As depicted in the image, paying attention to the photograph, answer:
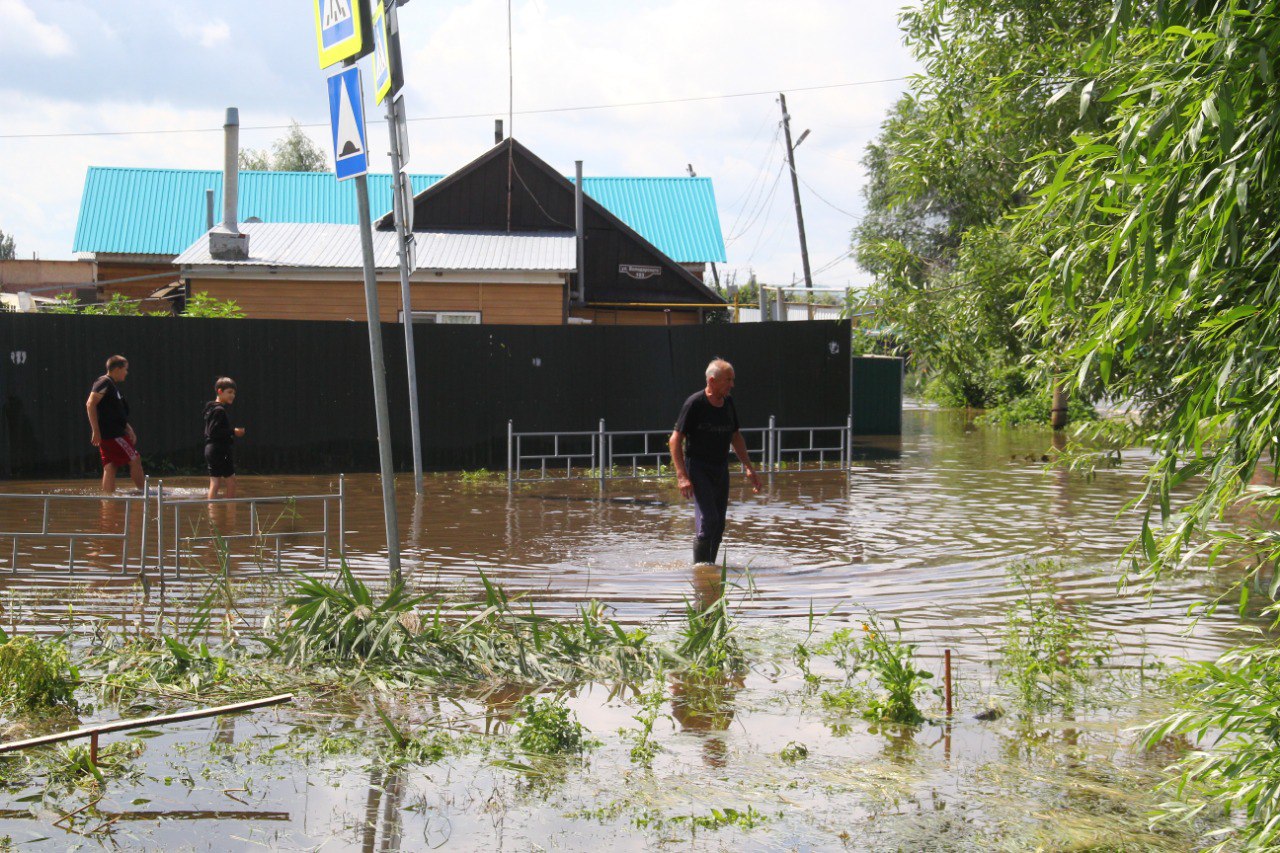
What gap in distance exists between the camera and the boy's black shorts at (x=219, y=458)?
13.2 metres

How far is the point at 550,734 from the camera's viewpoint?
530 cm

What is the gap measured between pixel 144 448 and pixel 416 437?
17.5 ft

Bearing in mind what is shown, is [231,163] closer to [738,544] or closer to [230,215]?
[230,215]

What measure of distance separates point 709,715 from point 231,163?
25.5 metres

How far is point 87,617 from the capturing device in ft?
25.8

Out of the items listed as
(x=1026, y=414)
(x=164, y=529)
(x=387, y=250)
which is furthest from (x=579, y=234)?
(x=164, y=529)

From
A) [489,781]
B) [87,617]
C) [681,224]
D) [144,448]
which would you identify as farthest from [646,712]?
[681,224]

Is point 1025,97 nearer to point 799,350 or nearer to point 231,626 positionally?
point 231,626

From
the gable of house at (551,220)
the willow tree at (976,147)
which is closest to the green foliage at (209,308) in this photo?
the gable of house at (551,220)

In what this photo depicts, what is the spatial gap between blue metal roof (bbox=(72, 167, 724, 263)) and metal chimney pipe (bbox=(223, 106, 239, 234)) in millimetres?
9124

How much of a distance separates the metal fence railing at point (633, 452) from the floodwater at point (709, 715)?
3.25 m

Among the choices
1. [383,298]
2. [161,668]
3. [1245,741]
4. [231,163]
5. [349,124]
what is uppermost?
[231,163]

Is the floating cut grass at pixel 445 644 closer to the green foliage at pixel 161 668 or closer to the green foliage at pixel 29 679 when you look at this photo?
the green foliage at pixel 161 668

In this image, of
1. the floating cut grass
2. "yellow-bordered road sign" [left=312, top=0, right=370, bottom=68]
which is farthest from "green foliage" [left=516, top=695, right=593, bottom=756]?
"yellow-bordered road sign" [left=312, top=0, right=370, bottom=68]
